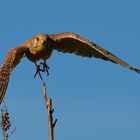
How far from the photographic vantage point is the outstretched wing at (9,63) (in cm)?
924

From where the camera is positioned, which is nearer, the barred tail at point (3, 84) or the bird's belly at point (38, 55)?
the barred tail at point (3, 84)

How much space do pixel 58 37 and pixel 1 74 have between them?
3.20 meters

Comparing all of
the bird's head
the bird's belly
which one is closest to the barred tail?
the bird's belly

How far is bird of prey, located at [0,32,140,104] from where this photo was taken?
10.2 metres

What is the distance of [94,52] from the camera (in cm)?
1249

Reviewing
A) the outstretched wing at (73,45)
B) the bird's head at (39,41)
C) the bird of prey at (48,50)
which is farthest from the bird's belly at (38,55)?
the outstretched wing at (73,45)

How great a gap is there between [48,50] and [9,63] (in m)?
1.54

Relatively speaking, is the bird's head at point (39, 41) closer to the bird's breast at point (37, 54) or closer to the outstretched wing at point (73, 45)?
the bird's breast at point (37, 54)

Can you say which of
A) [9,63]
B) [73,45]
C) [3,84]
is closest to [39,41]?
[73,45]

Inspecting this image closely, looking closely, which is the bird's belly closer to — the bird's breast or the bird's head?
the bird's breast

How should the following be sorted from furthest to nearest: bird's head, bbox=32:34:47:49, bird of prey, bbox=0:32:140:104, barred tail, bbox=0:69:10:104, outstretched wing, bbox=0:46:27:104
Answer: bird's head, bbox=32:34:47:49, bird of prey, bbox=0:32:140:104, outstretched wing, bbox=0:46:27:104, barred tail, bbox=0:69:10:104

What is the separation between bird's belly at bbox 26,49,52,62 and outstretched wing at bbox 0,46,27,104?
0.51 feet

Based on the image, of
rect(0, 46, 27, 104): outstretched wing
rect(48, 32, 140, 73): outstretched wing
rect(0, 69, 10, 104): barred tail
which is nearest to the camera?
rect(0, 69, 10, 104): barred tail

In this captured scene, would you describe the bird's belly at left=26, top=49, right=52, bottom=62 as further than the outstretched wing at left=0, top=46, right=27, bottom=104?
Yes
